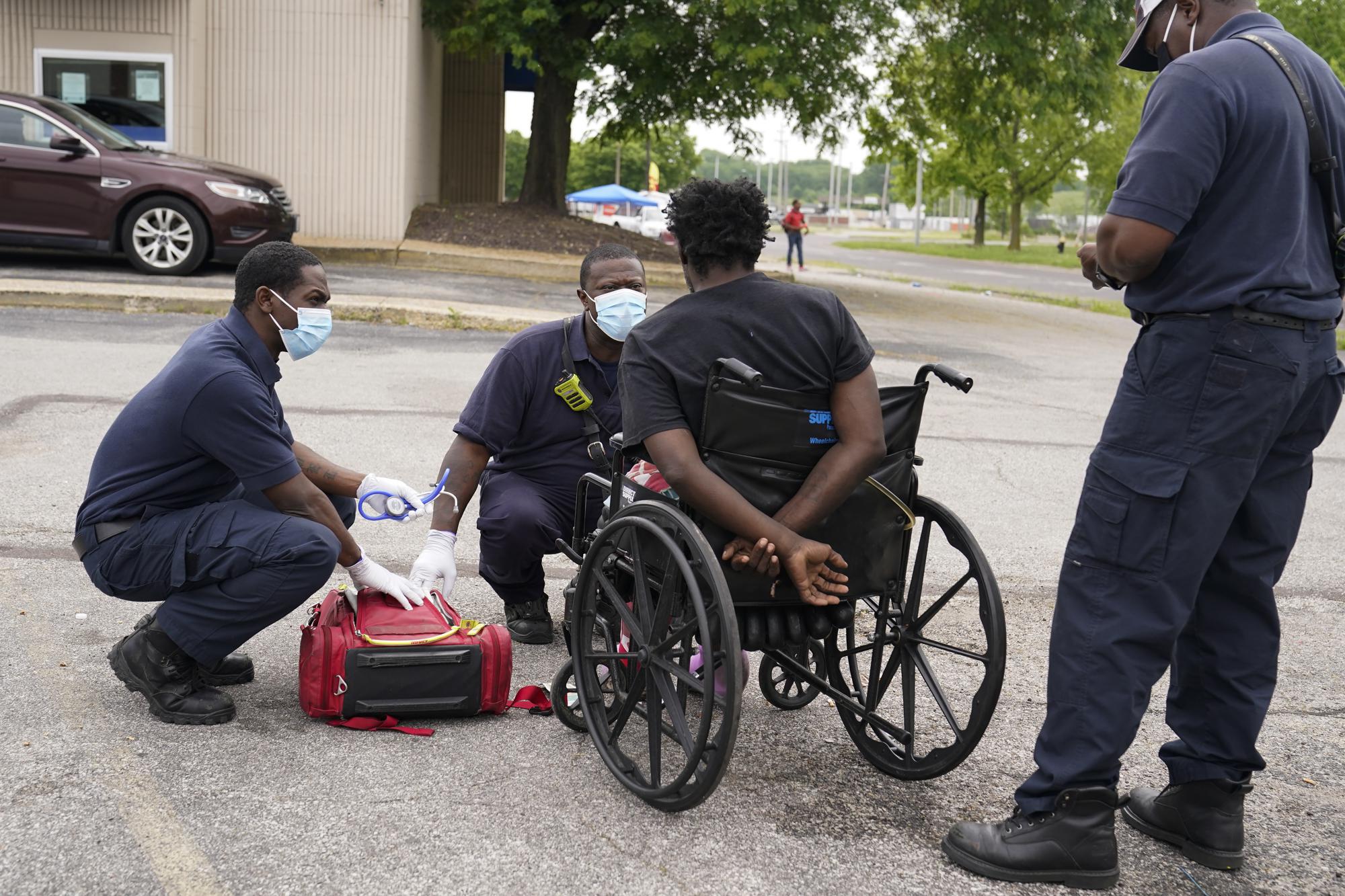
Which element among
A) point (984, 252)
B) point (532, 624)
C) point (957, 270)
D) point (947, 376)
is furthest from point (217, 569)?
point (984, 252)

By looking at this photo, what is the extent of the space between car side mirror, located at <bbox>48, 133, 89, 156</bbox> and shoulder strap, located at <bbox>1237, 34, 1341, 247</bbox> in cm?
1274

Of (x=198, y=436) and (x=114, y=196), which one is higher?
(x=114, y=196)

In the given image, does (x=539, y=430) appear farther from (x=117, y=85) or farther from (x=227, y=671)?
(x=117, y=85)

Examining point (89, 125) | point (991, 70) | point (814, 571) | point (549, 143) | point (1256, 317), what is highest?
point (991, 70)

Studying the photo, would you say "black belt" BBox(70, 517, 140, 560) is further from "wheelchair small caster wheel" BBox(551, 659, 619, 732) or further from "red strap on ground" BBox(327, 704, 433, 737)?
"wheelchair small caster wheel" BBox(551, 659, 619, 732)

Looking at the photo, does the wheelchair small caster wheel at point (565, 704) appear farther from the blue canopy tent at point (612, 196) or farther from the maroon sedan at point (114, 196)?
the blue canopy tent at point (612, 196)

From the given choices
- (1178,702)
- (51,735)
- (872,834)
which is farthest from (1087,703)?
(51,735)

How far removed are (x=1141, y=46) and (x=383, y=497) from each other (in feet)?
8.40

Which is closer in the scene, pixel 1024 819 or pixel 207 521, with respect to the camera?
pixel 1024 819

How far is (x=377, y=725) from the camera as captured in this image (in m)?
3.85

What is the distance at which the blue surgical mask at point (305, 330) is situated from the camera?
4.05 meters

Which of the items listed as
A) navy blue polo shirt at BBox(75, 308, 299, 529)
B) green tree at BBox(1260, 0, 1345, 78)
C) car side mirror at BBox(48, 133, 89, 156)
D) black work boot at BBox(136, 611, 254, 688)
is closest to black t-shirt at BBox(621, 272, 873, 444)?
navy blue polo shirt at BBox(75, 308, 299, 529)

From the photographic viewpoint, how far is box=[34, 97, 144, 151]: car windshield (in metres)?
13.5

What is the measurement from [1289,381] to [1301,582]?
3.37 m
